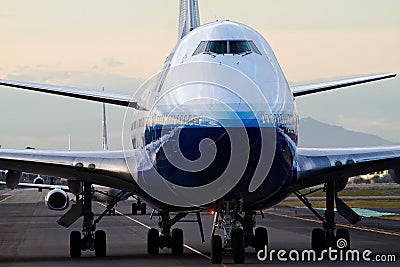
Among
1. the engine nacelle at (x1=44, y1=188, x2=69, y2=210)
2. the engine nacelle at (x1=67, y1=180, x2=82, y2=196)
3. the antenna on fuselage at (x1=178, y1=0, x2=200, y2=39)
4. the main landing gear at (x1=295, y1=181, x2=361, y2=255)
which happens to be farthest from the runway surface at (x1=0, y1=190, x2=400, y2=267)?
the engine nacelle at (x1=44, y1=188, x2=69, y2=210)

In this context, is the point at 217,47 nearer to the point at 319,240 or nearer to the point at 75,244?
the point at 319,240

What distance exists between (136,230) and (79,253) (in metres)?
18.4

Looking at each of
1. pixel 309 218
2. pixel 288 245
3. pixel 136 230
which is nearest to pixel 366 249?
pixel 288 245

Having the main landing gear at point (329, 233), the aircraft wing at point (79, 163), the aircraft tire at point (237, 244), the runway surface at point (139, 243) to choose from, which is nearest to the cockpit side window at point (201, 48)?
the aircraft wing at point (79, 163)

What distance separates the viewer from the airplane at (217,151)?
20734 millimetres

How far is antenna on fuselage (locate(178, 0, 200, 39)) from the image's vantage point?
33.0m

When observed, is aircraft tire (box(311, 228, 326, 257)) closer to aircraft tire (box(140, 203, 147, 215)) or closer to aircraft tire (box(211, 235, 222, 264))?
aircraft tire (box(211, 235, 222, 264))

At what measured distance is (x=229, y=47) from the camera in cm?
2303

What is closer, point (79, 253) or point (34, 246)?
point (79, 253)

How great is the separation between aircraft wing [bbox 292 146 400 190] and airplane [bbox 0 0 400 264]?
0.03 metres

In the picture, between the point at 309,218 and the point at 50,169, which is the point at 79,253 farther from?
the point at 309,218

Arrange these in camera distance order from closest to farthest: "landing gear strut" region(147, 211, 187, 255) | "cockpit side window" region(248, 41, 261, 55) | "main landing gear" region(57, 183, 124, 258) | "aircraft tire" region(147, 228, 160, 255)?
"cockpit side window" region(248, 41, 261, 55) < "main landing gear" region(57, 183, 124, 258) < "landing gear strut" region(147, 211, 187, 255) < "aircraft tire" region(147, 228, 160, 255)

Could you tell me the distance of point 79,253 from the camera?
27.9 meters

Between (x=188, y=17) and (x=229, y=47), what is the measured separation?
10517 mm
